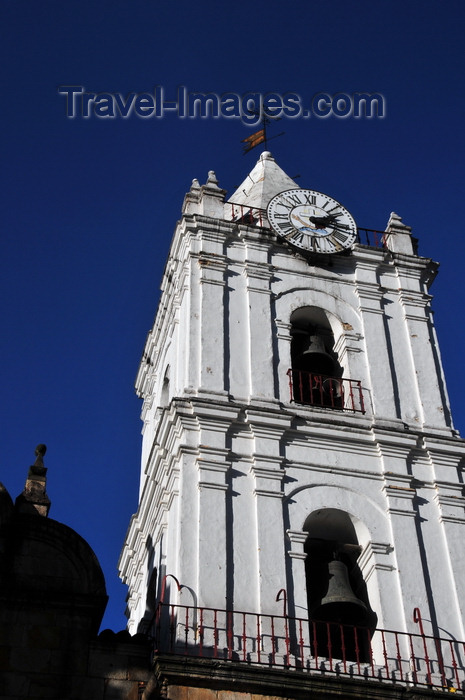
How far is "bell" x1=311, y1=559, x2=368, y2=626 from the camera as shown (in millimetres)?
15930

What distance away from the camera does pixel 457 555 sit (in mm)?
16938

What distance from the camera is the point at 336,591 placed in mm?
16078

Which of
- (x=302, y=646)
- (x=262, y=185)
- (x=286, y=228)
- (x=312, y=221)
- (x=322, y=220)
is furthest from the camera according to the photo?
(x=262, y=185)

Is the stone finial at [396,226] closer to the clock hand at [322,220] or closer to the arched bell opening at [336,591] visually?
the clock hand at [322,220]

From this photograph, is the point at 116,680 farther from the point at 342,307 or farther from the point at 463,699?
the point at 342,307

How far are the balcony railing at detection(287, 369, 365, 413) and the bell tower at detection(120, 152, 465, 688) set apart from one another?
0.04m

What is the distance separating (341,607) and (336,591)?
23 centimetres

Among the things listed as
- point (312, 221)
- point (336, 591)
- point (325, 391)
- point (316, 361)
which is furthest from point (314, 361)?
point (336, 591)

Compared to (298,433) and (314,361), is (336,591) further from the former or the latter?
(314,361)

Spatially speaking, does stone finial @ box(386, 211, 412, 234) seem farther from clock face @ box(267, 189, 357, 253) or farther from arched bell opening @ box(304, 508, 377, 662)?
arched bell opening @ box(304, 508, 377, 662)

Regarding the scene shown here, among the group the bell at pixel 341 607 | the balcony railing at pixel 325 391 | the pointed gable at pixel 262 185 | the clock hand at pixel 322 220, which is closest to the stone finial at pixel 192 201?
Result: the pointed gable at pixel 262 185

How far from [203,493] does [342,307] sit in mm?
5562

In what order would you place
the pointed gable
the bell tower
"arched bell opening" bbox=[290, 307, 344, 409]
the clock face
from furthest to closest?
the pointed gable < the clock face < "arched bell opening" bbox=[290, 307, 344, 409] < the bell tower

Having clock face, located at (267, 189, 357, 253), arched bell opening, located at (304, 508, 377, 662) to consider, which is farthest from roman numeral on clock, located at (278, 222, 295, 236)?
arched bell opening, located at (304, 508, 377, 662)
